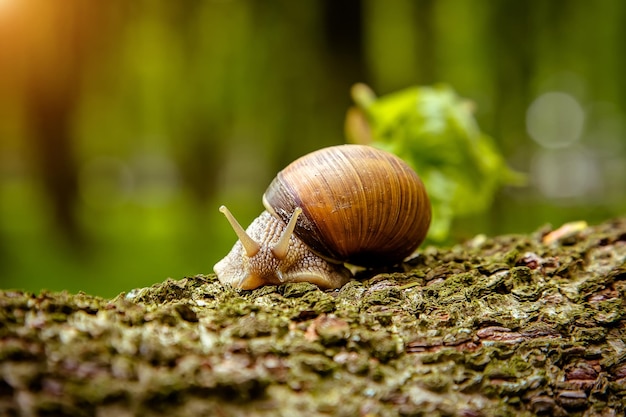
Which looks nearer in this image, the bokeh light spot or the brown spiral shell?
the brown spiral shell

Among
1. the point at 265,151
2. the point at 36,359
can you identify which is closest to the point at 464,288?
the point at 36,359

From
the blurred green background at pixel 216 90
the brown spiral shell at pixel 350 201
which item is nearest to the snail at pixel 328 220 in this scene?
the brown spiral shell at pixel 350 201

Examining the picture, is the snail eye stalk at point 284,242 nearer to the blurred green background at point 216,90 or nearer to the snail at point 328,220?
the snail at point 328,220

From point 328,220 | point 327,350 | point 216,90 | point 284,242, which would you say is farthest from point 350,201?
point 216,90

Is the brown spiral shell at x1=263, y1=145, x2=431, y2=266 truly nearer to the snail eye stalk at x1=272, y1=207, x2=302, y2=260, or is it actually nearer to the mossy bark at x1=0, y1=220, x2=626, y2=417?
the snail eye stalk at x1=272, y1=207, x2=302, y2=260

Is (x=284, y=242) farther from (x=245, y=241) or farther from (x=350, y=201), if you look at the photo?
(x=350, y=201)

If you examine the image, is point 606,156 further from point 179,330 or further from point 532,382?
point 179,330

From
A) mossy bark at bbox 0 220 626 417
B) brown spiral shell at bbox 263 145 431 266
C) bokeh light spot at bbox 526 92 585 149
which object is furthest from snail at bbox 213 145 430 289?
bokeh light spot at bbox 526 92 585 149
